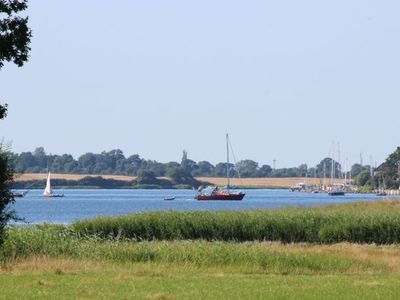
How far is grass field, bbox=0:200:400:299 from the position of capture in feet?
85.4

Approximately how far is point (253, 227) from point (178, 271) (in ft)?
82.4

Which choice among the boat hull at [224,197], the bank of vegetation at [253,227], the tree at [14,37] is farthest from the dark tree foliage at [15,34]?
the boat hull at [224,197]

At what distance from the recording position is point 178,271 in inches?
1319

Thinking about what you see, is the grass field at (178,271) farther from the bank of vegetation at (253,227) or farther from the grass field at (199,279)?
the bank of vegetation at (253,227)

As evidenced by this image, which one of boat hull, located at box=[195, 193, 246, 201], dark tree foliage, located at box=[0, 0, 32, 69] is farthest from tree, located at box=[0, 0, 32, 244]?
boat hull, located at box=[195, 193, 246, 201]

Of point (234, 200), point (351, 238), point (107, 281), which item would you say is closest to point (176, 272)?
point (107, 281)

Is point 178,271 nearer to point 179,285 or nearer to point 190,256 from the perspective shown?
point 190,256

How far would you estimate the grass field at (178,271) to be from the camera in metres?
26.0

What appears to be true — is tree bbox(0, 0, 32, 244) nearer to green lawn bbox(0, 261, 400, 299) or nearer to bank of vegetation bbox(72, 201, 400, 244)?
green lawn bbox(0, 261, 400, 299)

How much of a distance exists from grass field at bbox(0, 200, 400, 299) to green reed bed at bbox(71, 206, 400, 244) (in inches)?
424

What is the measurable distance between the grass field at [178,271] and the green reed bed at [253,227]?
35.4 ft

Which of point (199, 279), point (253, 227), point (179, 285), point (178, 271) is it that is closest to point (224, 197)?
point (253, 227)

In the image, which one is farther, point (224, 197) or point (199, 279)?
point (224, 197)

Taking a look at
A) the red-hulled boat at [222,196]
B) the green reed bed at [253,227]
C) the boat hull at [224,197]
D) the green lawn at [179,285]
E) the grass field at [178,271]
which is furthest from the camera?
the red-hulled boat at [222,196]
